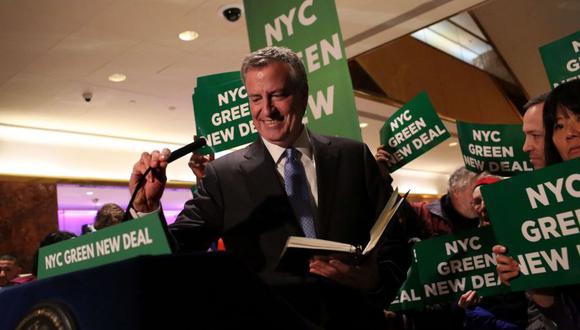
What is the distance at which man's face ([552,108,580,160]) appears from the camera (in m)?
1.75

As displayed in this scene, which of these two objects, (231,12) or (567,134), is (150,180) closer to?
(567,134)

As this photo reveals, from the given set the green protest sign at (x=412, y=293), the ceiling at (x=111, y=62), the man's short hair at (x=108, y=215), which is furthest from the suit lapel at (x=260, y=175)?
the ceiling at (x=111, y=62)

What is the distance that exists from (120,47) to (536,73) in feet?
20.5

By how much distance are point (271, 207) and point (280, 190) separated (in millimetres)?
45

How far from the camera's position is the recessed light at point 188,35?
18.4 ft

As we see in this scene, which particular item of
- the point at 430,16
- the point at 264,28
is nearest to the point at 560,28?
the point at 430,16

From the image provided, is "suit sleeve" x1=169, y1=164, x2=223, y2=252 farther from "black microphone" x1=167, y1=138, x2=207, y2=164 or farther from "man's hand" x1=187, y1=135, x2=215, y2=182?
"man's hand" x1=187, y1=135, x2=215, y2=182

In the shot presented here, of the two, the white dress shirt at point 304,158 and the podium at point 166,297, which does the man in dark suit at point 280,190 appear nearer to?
the white dress shirt at point 304,158

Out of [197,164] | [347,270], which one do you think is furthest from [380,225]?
[197,164]

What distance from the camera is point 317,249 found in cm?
103

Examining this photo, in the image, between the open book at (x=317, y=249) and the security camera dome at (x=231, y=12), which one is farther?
the security camera dome at (x=231, y=12)

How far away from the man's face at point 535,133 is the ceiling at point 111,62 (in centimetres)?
327

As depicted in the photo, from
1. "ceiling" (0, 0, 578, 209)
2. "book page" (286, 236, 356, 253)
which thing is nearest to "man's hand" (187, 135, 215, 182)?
"book page" (286, 236, 356, 253)

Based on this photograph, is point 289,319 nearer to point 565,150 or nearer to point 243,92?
point 565,150
